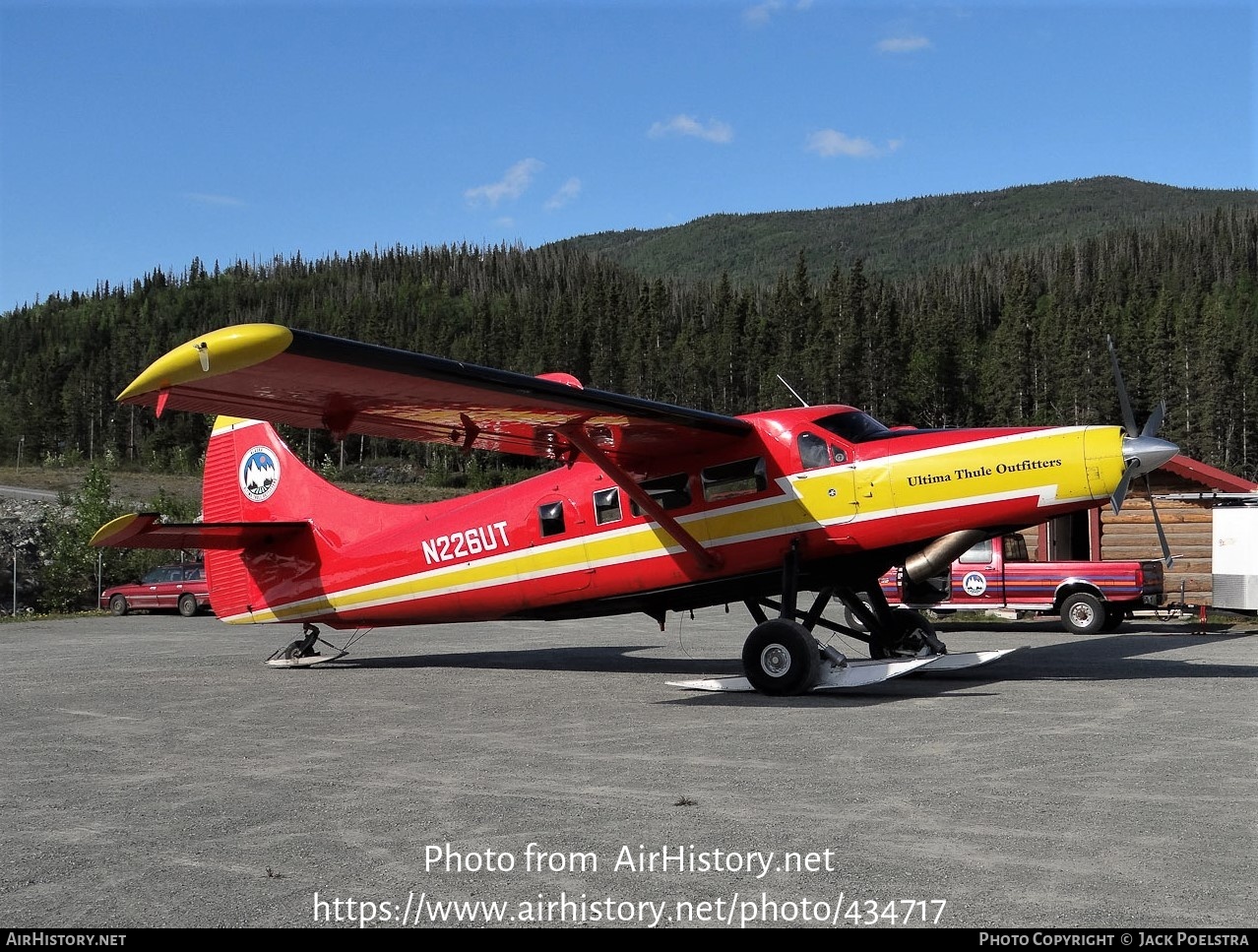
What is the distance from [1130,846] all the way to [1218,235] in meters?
196

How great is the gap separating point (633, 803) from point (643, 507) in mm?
6523

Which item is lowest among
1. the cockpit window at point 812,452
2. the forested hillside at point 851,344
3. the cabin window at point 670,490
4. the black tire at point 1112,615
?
the black tire at point 1112,615

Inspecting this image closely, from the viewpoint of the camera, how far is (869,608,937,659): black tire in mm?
14445

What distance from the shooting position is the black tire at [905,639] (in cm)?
1445

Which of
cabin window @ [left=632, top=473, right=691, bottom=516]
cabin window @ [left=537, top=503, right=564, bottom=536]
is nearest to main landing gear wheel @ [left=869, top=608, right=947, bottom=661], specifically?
cabin window @ [left=632, top=473, right=691, bottom=516]

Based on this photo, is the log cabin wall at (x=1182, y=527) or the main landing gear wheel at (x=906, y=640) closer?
the main landing gear wheel at (x=906, y=640)

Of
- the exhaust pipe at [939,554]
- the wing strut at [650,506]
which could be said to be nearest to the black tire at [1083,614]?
the exhaust pipe at [939,554]

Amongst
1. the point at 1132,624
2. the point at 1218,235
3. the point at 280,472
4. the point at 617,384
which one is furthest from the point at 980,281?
the point at 280,472

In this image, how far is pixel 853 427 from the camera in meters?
13.0

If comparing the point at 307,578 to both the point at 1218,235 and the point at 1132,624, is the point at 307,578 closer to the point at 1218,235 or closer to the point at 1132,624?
the point at 1132,624

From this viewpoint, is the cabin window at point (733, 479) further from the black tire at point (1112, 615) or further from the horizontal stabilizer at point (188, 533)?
the black tire at point (1112, 615)

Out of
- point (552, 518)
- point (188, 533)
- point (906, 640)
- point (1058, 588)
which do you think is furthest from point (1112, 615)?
point (188, 533)

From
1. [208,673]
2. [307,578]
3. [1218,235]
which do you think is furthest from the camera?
[1218,235]
